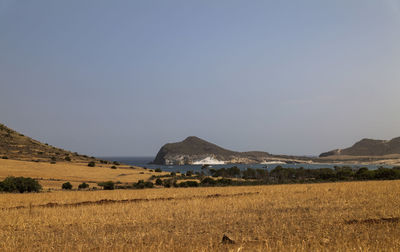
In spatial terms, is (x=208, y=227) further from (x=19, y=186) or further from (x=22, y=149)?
(x=22, y=149)

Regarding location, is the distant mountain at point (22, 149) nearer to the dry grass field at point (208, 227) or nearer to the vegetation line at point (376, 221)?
the dry grass field at point (208, 227)

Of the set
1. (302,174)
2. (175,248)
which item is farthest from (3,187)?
(302,174)

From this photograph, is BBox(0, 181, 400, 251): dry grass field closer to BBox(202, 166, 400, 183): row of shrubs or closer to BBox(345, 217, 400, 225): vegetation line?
BBox(345, 217, 400, 225): vegetation line

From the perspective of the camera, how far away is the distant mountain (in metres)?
81.9

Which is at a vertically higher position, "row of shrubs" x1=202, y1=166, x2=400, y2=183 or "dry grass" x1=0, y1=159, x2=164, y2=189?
"dry grass" x1=0, y1=159, x2=164, y2=189

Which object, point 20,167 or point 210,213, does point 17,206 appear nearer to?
point 210,213

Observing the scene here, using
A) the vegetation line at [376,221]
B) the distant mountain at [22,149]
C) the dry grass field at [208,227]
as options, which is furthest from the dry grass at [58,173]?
the vegetation line at [376,221]

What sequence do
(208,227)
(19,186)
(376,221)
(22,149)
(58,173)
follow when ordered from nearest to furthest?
(208,227), (376,221), (19,186), (58,173), (22,149)

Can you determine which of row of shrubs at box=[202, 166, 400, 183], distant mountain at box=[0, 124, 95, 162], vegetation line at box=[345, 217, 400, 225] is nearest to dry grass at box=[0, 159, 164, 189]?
distant mountain at box=[0, 124, 95, 162]

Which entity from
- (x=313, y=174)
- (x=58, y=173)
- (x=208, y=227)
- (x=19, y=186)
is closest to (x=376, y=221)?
(x=208, y=227)

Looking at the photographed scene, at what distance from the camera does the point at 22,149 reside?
290ft

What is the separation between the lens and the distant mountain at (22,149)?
8192 cm

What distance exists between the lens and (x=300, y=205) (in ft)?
77.4

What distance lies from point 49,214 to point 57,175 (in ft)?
139
